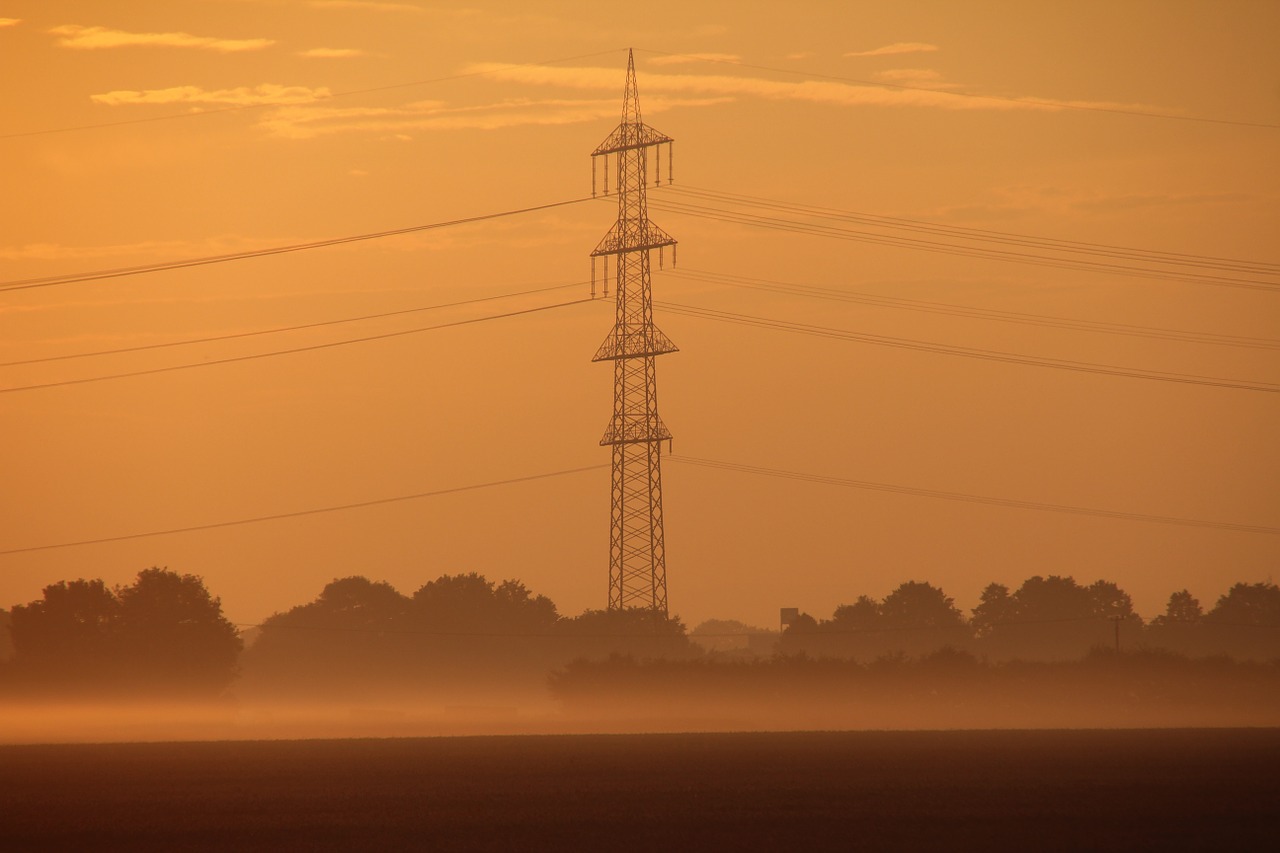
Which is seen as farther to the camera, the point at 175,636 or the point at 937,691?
the point at 175,636

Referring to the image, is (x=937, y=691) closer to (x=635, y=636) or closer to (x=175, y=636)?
(x=635, y=636)

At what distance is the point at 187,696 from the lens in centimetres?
15712

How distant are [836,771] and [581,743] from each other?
3279 cm

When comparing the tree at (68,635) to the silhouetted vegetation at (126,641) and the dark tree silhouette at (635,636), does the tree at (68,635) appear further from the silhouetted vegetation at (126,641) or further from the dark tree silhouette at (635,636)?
the dark tree silhouette at (635,636)

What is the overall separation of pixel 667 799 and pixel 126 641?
120 m

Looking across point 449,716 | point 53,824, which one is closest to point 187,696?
point 449,716

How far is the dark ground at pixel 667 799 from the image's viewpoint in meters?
41.5

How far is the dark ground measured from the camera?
41.5m

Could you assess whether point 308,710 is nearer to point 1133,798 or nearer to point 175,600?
point 175,600

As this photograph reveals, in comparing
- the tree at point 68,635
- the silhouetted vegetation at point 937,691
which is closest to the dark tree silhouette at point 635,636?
the silhouetted vegetation at point 937,691

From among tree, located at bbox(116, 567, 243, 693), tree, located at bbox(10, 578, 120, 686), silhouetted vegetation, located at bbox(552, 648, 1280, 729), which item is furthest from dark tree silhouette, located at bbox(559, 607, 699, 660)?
tree, located at bbox(10, 578, 120, 686)

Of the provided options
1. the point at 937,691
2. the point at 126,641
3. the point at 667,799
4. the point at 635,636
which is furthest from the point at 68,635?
the point at 667,799

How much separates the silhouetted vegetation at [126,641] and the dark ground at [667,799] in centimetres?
7871

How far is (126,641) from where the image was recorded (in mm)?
158875
